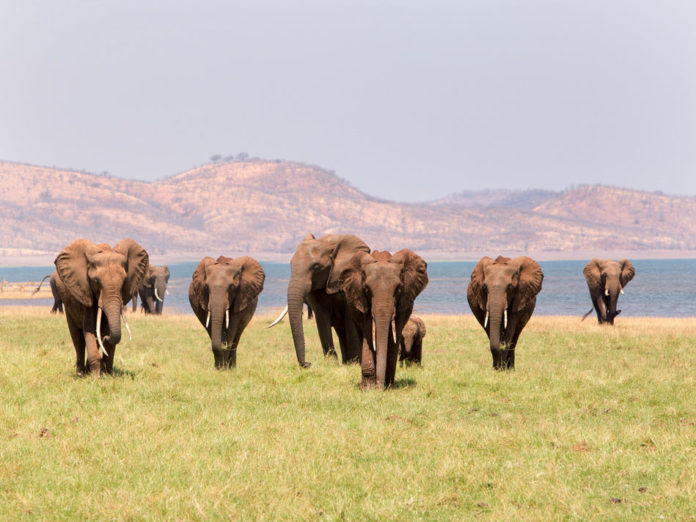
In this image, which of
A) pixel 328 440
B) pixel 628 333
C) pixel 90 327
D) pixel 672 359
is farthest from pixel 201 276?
pixel 628 333

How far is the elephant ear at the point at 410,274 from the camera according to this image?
44.7 feet

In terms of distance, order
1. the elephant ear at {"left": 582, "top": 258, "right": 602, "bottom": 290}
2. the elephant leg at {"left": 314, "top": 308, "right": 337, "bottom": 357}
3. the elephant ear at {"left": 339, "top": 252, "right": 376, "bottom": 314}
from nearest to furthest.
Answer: the elephant ear at {"left": 339, "top": 252, "right": 376, "bottom": 314} < the elephant leg at {"left": 314, "top": 308, "right": 337, "bottom": 357} < the elephant ear at {"left": 582, "top": 258, "right": 602, "bottom": 290}

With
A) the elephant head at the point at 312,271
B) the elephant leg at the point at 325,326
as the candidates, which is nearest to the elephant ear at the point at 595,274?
the elephant leg at the point at 325,326

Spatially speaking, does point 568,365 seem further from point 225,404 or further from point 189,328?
point 189,328

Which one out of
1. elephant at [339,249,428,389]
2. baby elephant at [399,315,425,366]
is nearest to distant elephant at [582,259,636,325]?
baby elephant at [399,315,425,366]

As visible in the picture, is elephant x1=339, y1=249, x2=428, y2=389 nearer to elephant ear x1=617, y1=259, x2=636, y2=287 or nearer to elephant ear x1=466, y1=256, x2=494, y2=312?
elephant ear x1=466, y1=256, x2=494, y2=312

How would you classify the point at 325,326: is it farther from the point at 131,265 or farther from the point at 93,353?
the point at 93,353

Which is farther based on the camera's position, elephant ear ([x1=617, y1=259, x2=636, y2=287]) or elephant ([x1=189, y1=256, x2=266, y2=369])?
elephant ear ([x1=617, y1=259, x2=636, y2=287])

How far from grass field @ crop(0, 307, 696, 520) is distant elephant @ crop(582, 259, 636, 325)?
56.3 ft

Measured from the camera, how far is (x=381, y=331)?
13.2m

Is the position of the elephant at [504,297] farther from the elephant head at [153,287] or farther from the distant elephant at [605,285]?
the elephant head at [153,287]

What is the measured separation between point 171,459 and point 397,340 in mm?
5260

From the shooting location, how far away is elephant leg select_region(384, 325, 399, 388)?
13.9m

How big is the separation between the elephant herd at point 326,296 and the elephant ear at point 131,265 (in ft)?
0.06
